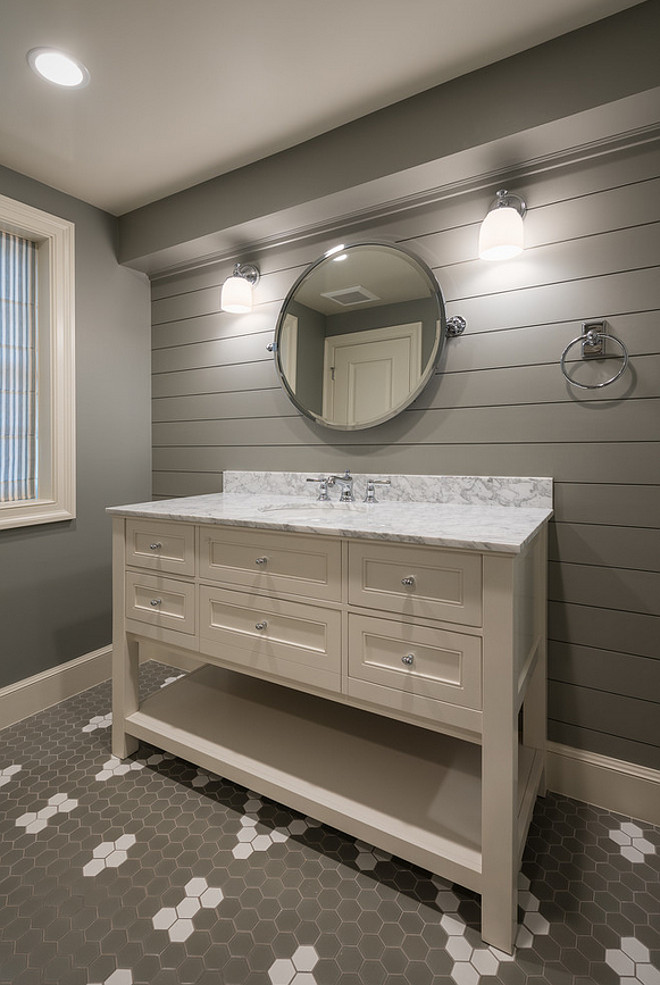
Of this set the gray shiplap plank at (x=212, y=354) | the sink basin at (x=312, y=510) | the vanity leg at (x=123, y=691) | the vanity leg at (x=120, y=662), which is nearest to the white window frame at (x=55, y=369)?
the gray shiplap plank at (x=212, y=354)

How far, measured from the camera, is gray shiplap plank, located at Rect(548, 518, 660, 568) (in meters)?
1.55

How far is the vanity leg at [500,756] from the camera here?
1.13 meters

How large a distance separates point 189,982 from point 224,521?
42.2 inches

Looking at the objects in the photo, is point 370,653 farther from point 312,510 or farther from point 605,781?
point 605,781

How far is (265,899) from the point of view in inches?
51.1

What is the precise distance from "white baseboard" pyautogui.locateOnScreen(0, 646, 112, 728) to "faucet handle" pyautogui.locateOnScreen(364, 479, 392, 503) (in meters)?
1.59

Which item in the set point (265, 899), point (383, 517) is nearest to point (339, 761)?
point (265, 899)

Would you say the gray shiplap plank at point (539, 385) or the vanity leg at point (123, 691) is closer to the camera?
the gray shiplap plank at point (539, 385)

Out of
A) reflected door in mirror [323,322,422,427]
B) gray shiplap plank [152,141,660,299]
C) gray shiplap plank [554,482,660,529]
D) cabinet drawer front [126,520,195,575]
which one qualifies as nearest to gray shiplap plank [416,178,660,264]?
gray shiplap plank [152,141,660,299]

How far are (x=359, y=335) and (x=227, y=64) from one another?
94 cm

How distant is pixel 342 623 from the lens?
1.37 m

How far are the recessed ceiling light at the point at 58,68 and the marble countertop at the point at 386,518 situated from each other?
1385 millimetres

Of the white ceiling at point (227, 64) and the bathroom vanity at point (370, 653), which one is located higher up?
the white ceiling at point (227, 64)

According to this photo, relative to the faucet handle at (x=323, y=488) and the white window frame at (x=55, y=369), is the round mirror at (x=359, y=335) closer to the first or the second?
the faucet handle at (x=323, y=488)
